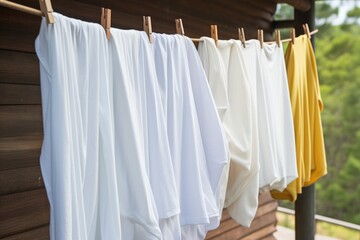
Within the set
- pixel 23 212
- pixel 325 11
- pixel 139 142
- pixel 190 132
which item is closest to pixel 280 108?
pixel 190 132

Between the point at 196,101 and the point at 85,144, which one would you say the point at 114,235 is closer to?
the point at 85,144

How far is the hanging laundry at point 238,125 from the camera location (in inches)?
58.8

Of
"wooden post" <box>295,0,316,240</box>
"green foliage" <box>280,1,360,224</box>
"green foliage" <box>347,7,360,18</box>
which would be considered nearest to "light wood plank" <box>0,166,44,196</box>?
"wooden post" <box>295,0,316,240</box>

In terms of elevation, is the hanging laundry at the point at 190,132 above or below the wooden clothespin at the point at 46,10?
below

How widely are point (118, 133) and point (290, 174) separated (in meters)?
1.06

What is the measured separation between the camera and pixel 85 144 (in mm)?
957

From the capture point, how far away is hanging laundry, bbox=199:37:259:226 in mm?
1494

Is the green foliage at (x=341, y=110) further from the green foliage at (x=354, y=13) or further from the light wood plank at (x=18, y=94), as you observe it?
the light wood plank at (x=18, y=94)

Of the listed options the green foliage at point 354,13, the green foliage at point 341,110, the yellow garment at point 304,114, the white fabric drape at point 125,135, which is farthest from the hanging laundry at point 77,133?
the green foliage at point 354,13

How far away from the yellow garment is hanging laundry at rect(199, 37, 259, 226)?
0.46m

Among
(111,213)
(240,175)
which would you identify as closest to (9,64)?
(111,213)

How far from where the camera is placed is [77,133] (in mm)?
942

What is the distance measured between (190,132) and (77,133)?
1.49 ft

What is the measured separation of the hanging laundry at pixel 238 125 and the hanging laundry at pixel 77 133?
1.93 feet
